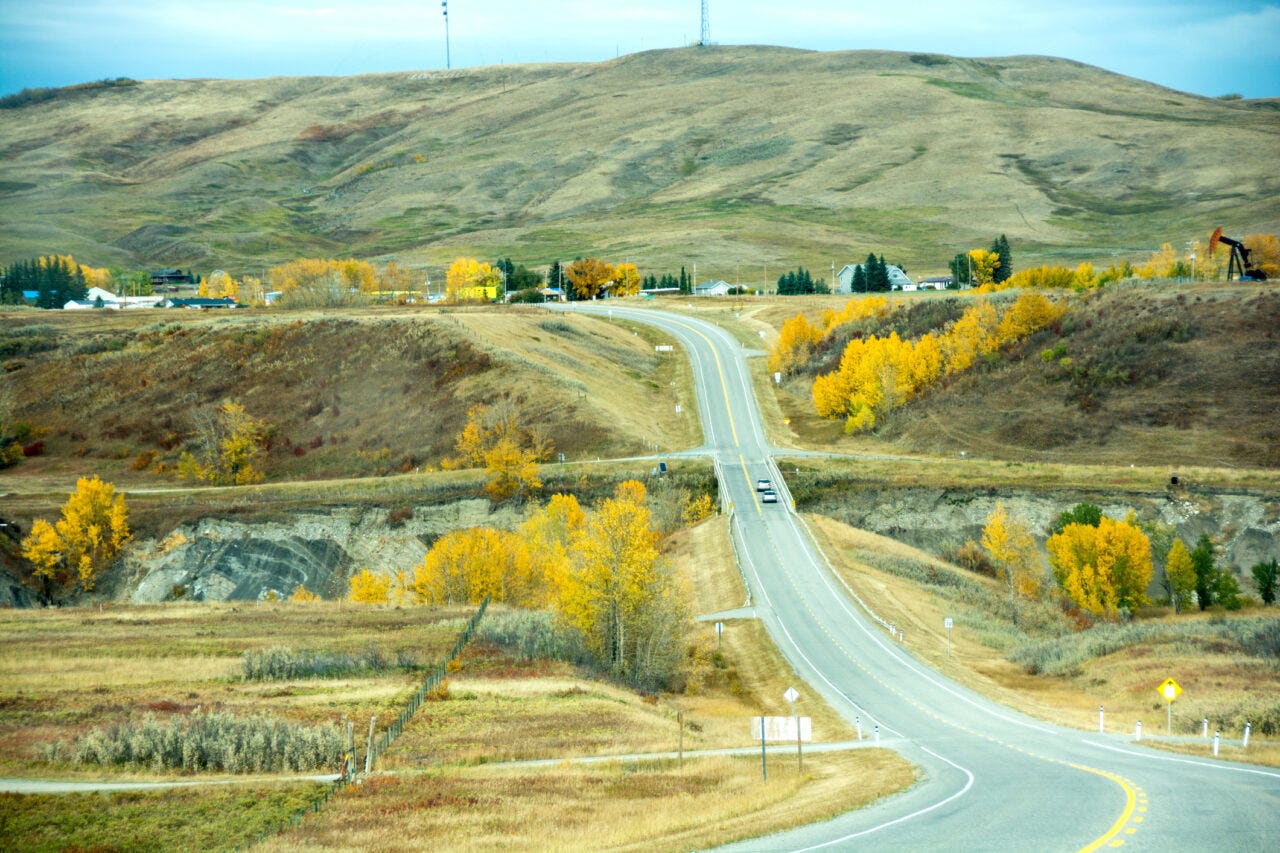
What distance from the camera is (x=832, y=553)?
73750 millimetres

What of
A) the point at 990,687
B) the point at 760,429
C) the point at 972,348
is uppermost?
the point at 972,348

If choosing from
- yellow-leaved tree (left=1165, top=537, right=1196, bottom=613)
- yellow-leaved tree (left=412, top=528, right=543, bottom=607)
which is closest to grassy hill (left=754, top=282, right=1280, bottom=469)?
yellow-leaved tree (left=1165, top=537, right=1196, bottom=613)

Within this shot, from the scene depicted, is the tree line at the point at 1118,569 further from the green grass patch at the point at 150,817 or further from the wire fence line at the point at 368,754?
the green grass patch at the point at 150,817

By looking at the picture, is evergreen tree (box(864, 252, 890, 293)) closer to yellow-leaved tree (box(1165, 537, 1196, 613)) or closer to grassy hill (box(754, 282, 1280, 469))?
grassy hill (box(754, 282, 1280, 469))

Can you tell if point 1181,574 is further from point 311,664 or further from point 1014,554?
point 311,664

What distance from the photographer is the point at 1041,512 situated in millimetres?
84000

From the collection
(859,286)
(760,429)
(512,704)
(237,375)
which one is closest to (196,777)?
(512,704)

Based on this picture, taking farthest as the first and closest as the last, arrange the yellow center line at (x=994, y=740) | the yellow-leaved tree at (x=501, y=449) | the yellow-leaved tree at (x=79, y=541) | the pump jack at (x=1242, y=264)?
the pump jack at (x=1242, y=264)
the yellow-leaved tree at (x=501, y=449)
the yellow-leaved tree at (x=79, y=541)
the yellow center line at (x=994, y=740)

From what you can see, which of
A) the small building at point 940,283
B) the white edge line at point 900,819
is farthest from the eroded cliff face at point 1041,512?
the small building at point 940,283

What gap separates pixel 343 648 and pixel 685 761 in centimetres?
1802

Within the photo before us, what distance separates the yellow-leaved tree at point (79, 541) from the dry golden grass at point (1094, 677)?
49281 millimetres

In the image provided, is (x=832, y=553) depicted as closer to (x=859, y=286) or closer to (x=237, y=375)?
(x=237, y=375)

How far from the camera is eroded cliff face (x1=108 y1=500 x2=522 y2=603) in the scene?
81062mm

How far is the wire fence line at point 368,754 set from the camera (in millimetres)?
25902
